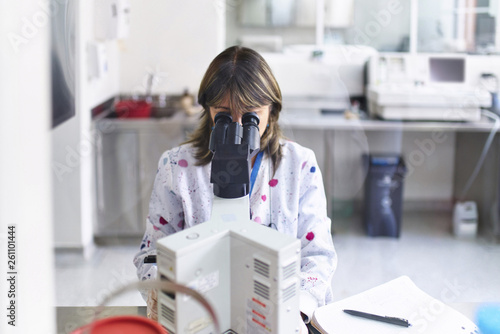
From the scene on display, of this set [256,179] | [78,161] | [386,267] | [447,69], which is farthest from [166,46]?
[256,179]

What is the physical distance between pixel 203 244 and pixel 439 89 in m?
3.23

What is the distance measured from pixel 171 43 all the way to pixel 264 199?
8.45 feet

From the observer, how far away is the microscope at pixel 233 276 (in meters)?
0.71

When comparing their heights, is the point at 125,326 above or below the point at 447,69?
below

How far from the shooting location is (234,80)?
1.29 metres

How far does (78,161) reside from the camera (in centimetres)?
309

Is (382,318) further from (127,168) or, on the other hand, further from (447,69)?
(447,69)

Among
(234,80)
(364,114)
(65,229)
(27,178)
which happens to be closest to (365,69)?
(364,114)

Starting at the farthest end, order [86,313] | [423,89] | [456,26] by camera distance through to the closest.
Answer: [456,26]
[423,89]
[86,313]

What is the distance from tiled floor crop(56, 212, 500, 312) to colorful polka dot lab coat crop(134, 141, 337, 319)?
1.19 meters

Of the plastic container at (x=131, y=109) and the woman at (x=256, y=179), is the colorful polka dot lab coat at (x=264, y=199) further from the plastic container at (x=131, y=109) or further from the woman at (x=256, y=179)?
the plastic container at (x=131, y=109)


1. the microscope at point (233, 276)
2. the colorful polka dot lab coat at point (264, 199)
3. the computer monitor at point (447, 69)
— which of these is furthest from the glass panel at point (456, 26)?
the microscope at point (233, 276)

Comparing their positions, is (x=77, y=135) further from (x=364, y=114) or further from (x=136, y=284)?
(x=136, y=284)

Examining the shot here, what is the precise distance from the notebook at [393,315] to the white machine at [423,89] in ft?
7.79
